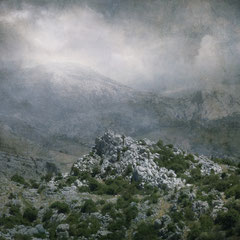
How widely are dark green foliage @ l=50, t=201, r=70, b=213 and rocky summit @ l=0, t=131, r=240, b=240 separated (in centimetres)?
26

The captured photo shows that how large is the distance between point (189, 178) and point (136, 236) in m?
39.2

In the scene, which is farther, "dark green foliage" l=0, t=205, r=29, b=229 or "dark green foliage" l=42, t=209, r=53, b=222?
"dark green foliage" l=42, t=209, r=53, b=222

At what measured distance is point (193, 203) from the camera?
10112 cm

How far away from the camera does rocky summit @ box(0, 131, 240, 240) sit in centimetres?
9431

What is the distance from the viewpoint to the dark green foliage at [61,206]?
111312mm

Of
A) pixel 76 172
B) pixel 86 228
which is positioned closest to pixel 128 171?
pixel 76 172

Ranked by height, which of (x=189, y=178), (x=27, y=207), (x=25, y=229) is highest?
(x=189, y=178)

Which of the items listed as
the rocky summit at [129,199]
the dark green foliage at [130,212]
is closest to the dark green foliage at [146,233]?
the rocky summit at [129,199]

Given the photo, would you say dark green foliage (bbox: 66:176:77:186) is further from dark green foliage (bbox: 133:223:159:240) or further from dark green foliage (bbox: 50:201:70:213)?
dark green foliage (bbox: 133:223:159:240)

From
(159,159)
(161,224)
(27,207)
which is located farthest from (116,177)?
(161,224)

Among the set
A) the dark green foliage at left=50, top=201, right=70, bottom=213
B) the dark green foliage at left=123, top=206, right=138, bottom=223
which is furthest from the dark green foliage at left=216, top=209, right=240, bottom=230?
the dark green foliage at left=50, top=201, right=70, bottom=213

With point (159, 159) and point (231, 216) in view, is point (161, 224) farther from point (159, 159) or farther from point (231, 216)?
point (159, 159)

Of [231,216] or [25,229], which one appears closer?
[231,216]

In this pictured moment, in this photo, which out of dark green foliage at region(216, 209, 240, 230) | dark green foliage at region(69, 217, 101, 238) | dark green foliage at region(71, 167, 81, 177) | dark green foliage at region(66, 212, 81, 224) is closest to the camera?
dark green foliage at region(216, 209, 240, 230)
